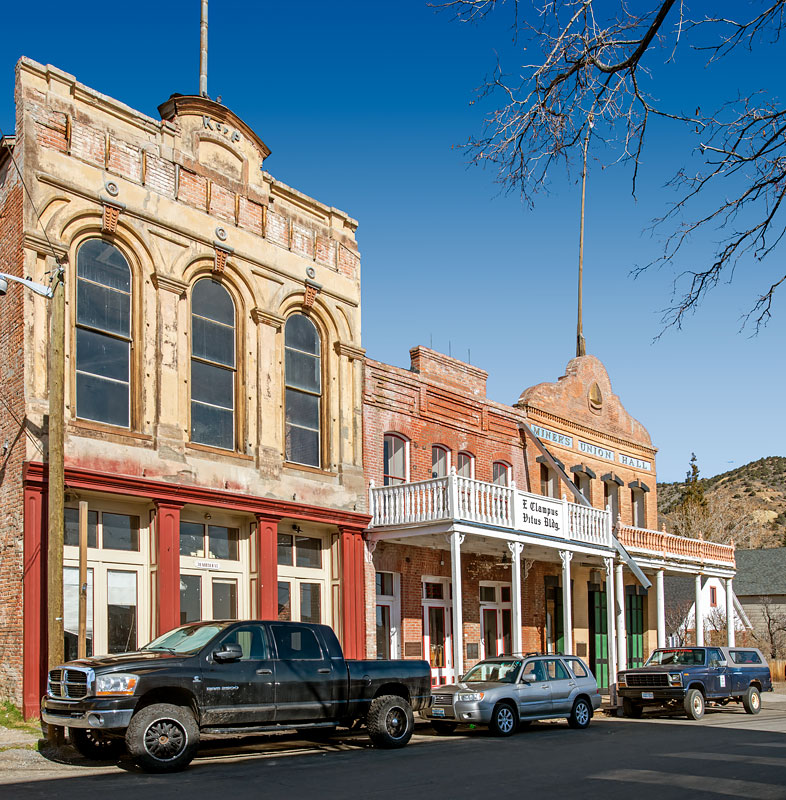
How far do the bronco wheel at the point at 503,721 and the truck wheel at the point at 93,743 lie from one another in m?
7.05

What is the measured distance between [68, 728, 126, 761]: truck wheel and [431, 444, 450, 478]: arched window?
14403 mm

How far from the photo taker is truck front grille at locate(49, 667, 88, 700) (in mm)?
12477

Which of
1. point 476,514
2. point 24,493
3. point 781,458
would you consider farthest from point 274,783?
point 781,458

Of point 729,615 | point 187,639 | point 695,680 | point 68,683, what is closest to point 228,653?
point 187,639

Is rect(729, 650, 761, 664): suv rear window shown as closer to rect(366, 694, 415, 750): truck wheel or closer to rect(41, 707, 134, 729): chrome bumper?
rect(366, 694, 415, 750): truck wheel

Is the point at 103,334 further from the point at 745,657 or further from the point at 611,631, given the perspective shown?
the point at 745,657

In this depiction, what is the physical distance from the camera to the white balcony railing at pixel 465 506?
22.6m

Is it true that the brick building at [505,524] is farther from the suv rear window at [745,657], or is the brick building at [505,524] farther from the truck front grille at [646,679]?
the suv rear window at [745,657]

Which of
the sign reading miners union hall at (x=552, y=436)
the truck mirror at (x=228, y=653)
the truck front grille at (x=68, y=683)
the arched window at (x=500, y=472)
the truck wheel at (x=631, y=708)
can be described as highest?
the sign reading miners union hall at (x=552, y=436)

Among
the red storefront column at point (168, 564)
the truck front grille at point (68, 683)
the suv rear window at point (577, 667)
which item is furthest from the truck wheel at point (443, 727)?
the truck front grille at point (68, 683)

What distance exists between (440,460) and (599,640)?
1003 cm

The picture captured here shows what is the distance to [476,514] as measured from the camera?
2303 cm

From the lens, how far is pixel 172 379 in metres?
19.6

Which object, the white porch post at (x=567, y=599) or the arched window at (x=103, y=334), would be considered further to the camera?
the white porch post at (x=567, y=599)
